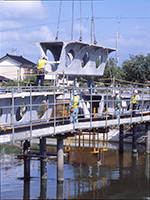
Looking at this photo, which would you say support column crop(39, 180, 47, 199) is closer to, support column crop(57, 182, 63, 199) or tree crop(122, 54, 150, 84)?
support column crop(57, 182, 63, 199)

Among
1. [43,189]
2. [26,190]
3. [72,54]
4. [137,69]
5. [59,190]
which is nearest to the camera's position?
[59,190]

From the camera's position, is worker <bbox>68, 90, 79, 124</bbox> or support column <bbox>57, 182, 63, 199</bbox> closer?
support column <bbox>57, 182, 63, 199</bbox>

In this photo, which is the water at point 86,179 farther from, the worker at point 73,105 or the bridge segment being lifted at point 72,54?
the bridge segment being lifted at point 72,54

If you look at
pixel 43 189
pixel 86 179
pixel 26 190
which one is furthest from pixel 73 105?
pixel 86 179

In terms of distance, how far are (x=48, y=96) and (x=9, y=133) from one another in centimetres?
447

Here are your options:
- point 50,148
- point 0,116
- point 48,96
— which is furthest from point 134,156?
point 0,116

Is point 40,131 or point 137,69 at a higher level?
point 137,69

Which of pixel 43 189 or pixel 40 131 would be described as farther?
pixel 43 189

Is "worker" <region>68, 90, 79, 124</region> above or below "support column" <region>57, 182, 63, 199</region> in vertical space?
above

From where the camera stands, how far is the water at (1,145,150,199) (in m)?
19.3

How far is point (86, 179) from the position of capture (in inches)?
874

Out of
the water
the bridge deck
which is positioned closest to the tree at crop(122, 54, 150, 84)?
the water

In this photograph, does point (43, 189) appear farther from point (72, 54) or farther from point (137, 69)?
point (137, 69)

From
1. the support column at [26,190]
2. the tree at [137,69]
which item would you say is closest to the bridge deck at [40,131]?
the support column at [26,190]
